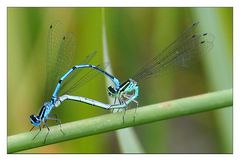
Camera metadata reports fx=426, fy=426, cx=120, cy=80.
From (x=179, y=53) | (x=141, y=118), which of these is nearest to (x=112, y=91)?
(x=179, y=53)

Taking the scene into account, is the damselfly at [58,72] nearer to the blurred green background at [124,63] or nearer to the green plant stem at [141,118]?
the blurred green background at [124,63]

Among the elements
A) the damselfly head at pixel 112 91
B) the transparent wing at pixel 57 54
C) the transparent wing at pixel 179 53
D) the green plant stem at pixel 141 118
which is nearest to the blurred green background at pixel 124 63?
the transparent wing at pixel 179 53

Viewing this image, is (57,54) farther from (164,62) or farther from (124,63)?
(124,63)

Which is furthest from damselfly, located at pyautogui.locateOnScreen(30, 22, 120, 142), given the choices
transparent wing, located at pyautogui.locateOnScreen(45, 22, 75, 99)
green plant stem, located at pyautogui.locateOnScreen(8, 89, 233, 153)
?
green plant stem, located at pyautogui.locateOnScreen(8, 89, 233, 153)

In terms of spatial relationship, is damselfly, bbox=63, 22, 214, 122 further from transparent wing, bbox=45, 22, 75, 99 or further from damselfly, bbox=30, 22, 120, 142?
transparent wing, bbox=45, 22, 75, 99

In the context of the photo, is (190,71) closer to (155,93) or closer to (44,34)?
(155,93)
